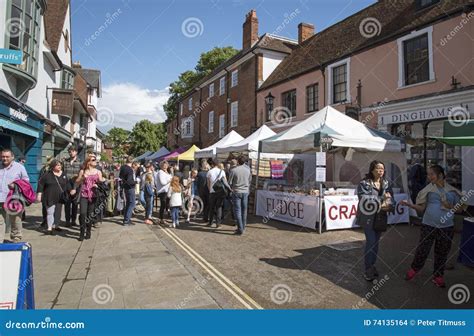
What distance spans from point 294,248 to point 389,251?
1.87m

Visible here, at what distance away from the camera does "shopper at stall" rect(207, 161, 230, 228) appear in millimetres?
8711

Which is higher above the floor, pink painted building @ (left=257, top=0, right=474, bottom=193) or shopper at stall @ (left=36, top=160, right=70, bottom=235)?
pink painted building @ (left=257, top=0, right=474, bottom=193)

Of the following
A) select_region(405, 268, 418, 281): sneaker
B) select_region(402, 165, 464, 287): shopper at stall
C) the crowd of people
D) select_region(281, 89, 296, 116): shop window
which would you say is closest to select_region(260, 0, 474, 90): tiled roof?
select_region(281, 89, 296, 116): shop window

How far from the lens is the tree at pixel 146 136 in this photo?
58031 millimetres

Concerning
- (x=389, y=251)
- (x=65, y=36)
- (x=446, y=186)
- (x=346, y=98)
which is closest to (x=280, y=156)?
(x=346, y=98)

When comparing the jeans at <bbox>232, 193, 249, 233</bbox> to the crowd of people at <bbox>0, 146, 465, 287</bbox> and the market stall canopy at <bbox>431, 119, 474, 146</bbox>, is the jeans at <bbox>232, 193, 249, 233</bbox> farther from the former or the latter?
the market stall canopy at <bbox>431, 119, 474, 146</bbox>

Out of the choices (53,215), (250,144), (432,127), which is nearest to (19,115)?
(53,215)

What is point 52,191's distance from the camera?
24.8ft

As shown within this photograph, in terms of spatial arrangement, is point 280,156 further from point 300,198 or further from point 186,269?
point 186,269

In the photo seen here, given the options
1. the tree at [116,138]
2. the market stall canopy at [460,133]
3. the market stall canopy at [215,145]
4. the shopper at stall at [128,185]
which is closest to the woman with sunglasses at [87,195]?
the shopper at stall at [128,185]

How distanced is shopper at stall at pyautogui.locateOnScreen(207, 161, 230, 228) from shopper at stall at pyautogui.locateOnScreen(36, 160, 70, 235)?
3.76 metres

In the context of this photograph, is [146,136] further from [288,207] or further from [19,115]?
[288,207]

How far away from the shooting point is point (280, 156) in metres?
15.5

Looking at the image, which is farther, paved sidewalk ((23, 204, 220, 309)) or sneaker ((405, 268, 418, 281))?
sneaker ((405, 268, 418, 281))
